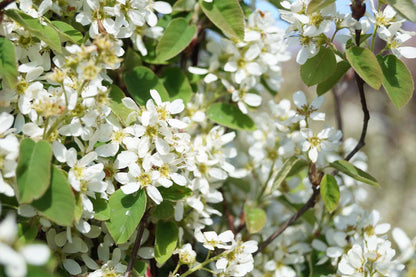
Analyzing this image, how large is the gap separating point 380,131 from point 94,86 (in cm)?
271

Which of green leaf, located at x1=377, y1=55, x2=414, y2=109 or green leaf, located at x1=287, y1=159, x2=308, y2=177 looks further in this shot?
green leaf, located at x1=287, y1=159, x2=308, y2=177

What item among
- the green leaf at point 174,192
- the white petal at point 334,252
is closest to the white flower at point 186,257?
the green leaf at point 174,192

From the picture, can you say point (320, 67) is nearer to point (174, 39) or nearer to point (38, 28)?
point (174, 39)

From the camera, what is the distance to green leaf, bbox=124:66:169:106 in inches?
44.7

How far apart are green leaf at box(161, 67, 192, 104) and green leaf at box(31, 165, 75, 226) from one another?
Result: 451mm

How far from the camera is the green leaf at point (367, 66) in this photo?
1.01 meters

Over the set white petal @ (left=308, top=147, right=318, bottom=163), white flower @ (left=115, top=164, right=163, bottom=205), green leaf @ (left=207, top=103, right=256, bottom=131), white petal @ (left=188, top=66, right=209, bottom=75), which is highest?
white petal @ (left=188, top=66, right=209, bottom=75)

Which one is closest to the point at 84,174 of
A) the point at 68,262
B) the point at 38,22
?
the point at 68,262

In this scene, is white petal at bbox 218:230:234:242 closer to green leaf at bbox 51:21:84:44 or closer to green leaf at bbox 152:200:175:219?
green leaf at bbox 152:200:175:219

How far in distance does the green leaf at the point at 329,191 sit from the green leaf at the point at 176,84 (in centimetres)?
38

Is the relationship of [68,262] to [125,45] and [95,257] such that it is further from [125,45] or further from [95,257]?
[125,45]

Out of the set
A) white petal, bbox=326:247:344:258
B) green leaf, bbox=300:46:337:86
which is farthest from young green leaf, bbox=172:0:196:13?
white petal, bbox=326:247:344:258

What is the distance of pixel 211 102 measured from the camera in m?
1.32

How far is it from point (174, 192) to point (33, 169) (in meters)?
0.32
